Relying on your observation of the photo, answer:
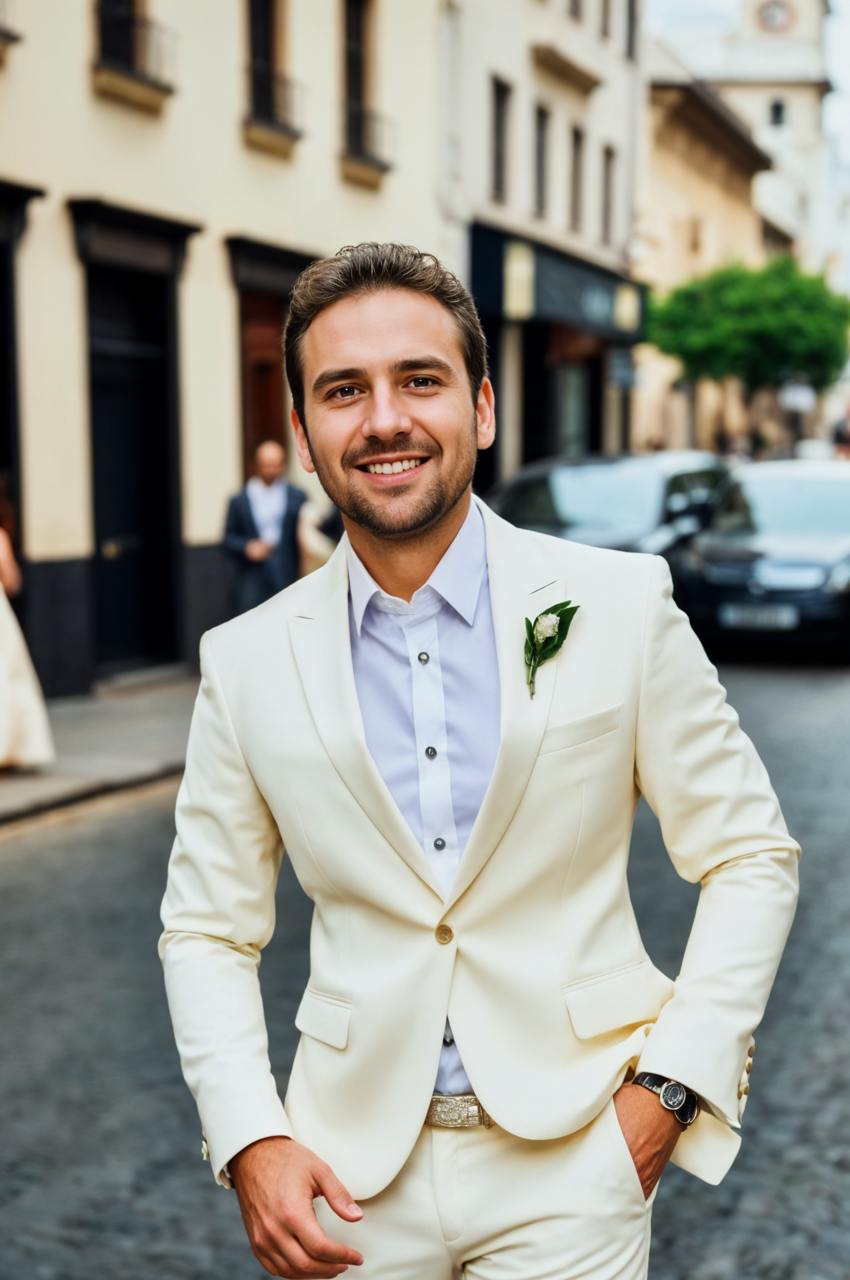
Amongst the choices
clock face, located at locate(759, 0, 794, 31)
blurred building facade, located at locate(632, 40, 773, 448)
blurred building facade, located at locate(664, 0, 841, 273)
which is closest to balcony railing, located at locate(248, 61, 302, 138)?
blurred building facade, located at locate(632, 40, 773, 448)

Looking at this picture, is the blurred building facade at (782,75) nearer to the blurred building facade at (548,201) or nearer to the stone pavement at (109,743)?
the blurred building facade at (548,201)

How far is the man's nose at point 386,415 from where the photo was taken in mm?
2234

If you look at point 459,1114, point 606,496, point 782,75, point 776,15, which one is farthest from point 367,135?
point 776,15

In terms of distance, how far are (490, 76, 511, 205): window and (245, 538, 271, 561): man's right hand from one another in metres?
12.5

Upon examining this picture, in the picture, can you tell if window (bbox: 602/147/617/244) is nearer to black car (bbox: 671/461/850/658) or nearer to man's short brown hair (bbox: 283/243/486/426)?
black car (bbox: 671/461/850/658)

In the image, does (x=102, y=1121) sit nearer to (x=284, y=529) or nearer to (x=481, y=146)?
(x=284, y=529)

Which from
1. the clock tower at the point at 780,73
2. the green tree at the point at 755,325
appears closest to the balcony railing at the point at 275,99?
the green tree at the point at 755,325

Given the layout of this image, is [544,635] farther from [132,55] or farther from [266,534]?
[132,55]

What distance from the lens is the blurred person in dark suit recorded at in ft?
45.2

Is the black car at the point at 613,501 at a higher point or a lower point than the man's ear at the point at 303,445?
lower

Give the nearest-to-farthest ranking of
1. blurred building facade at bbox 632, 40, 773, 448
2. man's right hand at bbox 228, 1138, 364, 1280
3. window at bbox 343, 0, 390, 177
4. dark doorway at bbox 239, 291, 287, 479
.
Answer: man's right hand at bbox 228, 1138, 364, 1280, dark doorway at bbox 239, 291, 287, 479, window at bbox 343, 0, 390, 177, blurred building facade at bbox 632, 40, 773, 448

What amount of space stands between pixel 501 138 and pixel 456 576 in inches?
937

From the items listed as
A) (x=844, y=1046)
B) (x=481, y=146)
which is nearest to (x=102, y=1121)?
(x=844, y=1046)

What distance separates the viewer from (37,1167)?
451 centimetres
